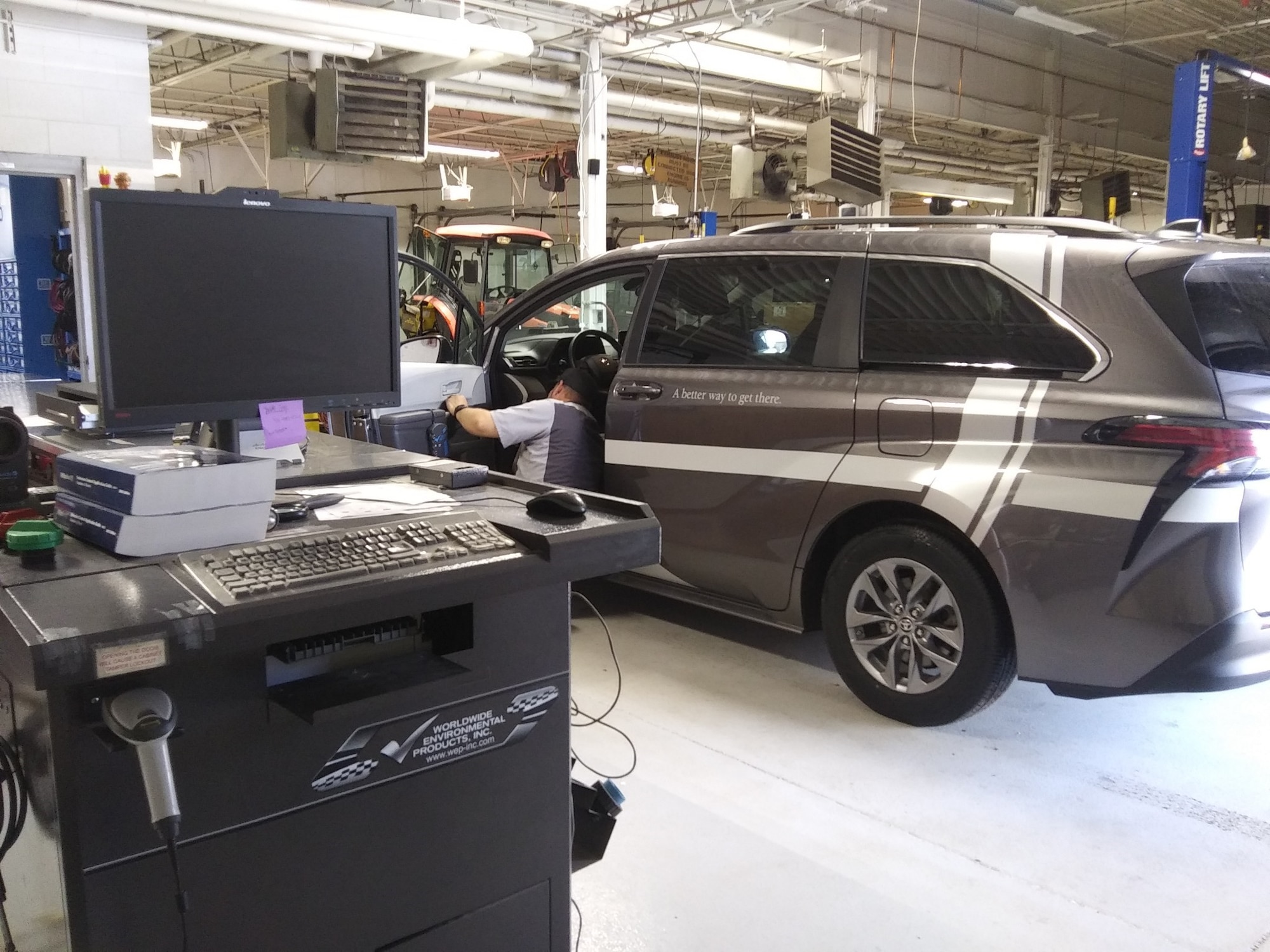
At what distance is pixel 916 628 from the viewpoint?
3.27 m

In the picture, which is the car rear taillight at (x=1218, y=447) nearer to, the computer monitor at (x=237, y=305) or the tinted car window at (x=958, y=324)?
the tinted car window at (x=958, y=324)

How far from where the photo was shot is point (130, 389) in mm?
1743

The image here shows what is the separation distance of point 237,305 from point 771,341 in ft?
7.14

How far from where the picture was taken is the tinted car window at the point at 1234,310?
111 inches

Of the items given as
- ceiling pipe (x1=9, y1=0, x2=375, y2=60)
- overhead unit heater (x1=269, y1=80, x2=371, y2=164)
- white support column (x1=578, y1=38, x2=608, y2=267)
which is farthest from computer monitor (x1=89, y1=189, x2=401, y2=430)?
white support column (x1=578, y1=38, x2=608, y2=267)

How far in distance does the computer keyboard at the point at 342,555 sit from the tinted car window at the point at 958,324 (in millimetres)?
1940

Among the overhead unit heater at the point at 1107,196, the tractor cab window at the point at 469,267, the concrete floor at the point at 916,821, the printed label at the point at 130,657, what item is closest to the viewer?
the printed label at the point at 130,657

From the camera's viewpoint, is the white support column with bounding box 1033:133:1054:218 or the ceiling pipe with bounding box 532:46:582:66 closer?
the ceiling pipe with bounding box 532:46:582:66

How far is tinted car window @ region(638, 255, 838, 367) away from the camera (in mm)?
3570

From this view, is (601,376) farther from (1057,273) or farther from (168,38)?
(168,38)

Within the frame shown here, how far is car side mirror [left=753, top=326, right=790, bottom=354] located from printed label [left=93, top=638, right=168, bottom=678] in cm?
264

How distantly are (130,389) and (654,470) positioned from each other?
2.33 meters

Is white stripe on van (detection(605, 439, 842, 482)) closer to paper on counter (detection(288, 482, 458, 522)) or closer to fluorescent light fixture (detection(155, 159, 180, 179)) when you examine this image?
paper on counter (detection(288, 482, 458, 522))

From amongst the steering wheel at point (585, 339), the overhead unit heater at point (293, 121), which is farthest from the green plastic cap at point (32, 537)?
the overhead unit heater at point (293, 121)
